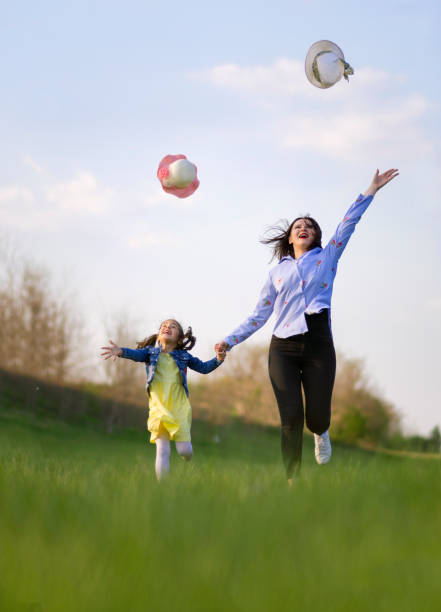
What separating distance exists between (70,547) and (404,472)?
2.63 metres

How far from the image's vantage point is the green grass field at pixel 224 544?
2.14 meters

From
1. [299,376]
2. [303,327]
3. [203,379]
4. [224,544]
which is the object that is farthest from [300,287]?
[203,379]

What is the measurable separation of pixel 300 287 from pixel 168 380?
5.57 feet

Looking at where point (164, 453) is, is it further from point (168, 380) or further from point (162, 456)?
point (168, 380)

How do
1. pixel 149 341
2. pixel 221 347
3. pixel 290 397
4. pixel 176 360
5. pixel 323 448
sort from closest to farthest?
1. pixel 290 397
2. pixel 221 347
3. pixel 323 448
4. pixel 176 360
5. pixel 149 341

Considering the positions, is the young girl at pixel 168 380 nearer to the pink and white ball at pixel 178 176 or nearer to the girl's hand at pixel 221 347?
the girl's hand at pixel 221 347

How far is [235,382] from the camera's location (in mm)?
29047

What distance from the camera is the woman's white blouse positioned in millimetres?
5195

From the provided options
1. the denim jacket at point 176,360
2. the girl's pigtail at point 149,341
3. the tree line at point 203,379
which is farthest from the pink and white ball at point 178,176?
the tree line at point 203,379

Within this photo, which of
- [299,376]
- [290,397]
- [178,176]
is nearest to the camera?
[290,397]

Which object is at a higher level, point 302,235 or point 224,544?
point 302,235

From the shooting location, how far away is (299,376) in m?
5.11

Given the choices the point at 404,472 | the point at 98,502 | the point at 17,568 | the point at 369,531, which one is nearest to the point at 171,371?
the point at 404,472

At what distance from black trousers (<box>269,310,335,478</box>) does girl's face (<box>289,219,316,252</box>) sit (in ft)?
2.03
